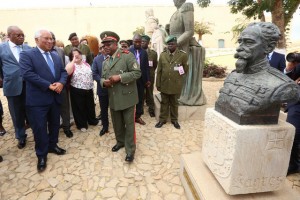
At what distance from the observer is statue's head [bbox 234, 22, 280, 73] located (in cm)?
180

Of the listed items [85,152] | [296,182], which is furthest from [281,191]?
[85,152]

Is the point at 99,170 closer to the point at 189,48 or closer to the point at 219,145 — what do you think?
the point at 219,145

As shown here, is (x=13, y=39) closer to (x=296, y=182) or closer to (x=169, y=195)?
(x=169, y=195)

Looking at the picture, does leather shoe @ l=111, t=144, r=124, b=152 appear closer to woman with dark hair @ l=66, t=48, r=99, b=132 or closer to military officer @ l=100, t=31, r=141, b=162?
military officer @ l=100, t=31, r=141, b=162

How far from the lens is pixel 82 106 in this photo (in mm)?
4223

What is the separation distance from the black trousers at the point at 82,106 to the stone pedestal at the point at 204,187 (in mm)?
2389

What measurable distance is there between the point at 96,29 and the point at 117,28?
369 centimetres

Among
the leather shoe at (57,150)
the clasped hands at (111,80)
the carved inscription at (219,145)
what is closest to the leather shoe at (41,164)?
the leather shoe at (57,150)

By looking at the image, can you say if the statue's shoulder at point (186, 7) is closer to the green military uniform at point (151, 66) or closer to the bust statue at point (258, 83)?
the green military uniform at point (151, 66)

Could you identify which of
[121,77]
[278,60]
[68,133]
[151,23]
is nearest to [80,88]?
[68,133]

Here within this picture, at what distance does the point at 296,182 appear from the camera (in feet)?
9.13

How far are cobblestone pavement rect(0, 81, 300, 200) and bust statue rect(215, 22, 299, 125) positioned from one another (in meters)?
1.36

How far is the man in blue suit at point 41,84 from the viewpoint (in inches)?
113

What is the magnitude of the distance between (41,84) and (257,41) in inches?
104
